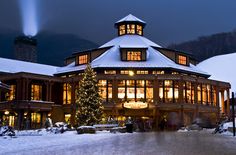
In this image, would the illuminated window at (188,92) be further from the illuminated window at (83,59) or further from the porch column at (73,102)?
the illuminated window at (83,59)

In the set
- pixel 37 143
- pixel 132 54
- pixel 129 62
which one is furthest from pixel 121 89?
pixel 37 143

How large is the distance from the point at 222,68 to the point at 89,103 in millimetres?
72239

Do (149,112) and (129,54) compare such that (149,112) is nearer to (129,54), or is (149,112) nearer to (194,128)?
(129,54)

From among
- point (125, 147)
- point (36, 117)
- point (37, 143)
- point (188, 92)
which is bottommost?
point (37, 143)

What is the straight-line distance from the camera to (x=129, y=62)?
6725 centimetres

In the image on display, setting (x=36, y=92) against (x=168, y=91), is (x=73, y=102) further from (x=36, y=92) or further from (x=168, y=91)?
(x=168, y=91)

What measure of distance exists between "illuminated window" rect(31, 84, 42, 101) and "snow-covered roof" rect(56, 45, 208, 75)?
19.2 feet

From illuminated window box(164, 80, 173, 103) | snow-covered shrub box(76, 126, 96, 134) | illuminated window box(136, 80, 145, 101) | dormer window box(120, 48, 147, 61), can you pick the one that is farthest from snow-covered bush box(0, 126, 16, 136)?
dormer window box(120, 48, 147, 61)

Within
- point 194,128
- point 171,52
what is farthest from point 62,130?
point 171,52

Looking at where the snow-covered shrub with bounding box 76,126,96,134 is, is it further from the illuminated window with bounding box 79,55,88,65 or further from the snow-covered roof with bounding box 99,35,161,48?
the illuminated window with bounding box 79,55,88,65

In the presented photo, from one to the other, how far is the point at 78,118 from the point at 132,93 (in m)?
17.3

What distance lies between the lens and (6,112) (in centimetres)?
6406

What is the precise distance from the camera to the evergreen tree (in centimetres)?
4891

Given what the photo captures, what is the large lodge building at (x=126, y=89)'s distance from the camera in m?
62.7
